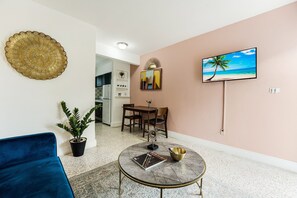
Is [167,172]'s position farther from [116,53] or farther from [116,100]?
[116,100]

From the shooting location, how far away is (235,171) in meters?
1.89

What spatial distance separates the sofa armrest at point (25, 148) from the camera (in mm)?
1237

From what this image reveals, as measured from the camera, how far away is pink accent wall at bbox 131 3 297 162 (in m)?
1.94

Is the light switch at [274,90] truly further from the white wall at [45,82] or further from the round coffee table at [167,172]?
the white wall at [45,82]

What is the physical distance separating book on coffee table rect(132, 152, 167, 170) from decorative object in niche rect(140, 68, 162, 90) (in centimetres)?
256

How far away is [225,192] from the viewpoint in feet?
4.77

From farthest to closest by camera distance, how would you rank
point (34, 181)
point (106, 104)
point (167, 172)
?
point (106, 104)
point (167, 172)
point (34, 181)

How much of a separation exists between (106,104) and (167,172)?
3915mm

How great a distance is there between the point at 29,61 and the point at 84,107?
1.09 meters

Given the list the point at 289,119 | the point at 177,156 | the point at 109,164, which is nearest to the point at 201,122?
the point at 289,119

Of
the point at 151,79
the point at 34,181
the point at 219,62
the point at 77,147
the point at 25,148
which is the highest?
the point at 219,62

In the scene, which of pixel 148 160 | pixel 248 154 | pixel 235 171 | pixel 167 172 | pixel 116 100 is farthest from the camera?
pixel 116 100

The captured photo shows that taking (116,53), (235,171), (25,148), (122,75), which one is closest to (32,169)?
(25,148)

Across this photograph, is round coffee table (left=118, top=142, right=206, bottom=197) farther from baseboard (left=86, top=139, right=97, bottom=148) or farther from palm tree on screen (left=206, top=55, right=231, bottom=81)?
palm tree on screen (left=206, top=55, right=231, bottom=81)
